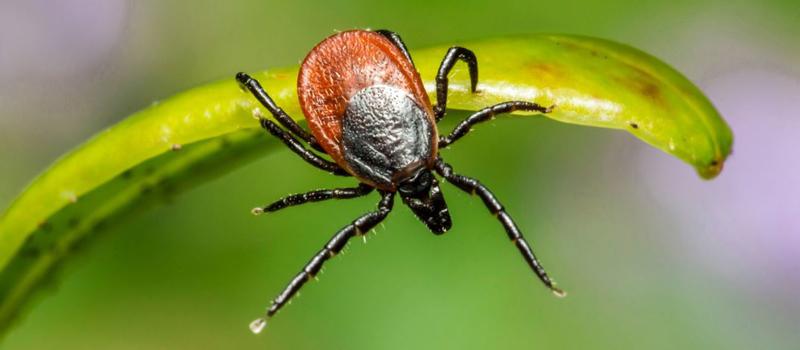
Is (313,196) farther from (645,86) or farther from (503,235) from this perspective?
(503,235)

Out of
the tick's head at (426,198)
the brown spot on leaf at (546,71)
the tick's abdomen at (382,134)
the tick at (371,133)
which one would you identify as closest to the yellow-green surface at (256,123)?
the brown spot on leaf at (546,71)

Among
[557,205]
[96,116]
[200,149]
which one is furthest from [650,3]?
[200,149]

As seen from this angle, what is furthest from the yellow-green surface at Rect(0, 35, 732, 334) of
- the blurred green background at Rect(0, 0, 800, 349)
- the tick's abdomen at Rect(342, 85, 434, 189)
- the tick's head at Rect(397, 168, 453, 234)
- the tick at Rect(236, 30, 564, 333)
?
the blurred green background at Rect(0, 0, 800, 349)

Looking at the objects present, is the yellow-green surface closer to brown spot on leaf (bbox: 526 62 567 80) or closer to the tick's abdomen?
brown spot on leaf (bbox: 526 62 567 80)

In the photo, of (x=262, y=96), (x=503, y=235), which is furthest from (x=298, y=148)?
(x=503, y=235)

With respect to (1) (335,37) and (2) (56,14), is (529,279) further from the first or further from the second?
(2) (56,14)
